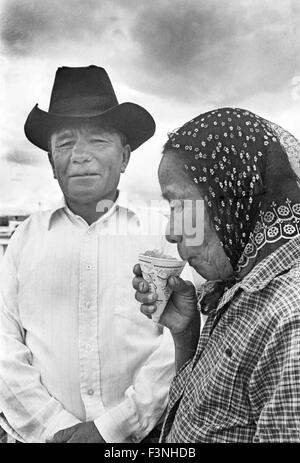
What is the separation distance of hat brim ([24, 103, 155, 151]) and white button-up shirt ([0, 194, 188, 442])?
0.23 m

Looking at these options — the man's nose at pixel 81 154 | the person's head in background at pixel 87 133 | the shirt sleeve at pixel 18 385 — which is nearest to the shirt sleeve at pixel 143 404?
the shirt sleeve at pixel 18 385

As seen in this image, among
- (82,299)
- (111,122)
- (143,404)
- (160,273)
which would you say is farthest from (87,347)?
(111,122)

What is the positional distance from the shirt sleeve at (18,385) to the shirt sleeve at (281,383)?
787mm

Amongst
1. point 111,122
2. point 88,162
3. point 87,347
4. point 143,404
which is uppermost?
point 111,122

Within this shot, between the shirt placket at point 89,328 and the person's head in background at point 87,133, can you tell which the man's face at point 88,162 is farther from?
the shirt placket at point 89,328

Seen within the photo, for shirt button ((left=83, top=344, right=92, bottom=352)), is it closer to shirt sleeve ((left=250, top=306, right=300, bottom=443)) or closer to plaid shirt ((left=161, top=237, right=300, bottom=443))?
plaid shirt ((left=161, top=237, right=300, bottom=443))

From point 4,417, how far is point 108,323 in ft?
1.67

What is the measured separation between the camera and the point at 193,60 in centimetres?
190

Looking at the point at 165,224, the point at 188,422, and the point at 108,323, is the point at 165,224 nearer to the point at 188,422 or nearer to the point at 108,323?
the point at 108,323

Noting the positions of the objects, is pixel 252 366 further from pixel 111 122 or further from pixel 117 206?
pixel 111 122

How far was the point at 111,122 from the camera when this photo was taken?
1.84 m

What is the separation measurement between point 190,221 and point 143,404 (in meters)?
0.68

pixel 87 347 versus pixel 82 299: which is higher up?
pixel 82 299
